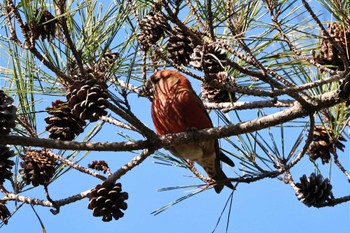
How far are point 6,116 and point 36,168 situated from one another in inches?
18.1

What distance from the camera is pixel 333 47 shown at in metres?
1.64

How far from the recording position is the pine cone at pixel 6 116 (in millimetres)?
1481

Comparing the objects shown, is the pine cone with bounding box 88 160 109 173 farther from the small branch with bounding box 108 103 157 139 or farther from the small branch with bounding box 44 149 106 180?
the small branch with bounding box 108 103 157 139

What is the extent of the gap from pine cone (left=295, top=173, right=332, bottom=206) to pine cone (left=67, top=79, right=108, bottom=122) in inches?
29.8

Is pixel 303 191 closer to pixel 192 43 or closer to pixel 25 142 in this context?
pixel 192 43

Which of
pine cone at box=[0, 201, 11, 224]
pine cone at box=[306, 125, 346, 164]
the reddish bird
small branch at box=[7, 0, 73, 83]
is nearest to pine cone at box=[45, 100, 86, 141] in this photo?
small branch at box=[7, 0, 73, 83]

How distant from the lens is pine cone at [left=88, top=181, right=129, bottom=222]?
70.1 inches

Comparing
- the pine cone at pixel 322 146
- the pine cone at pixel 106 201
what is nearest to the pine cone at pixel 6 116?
the pine cone at pixel 106 201

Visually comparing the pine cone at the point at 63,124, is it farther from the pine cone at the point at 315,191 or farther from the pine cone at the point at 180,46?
the pine cone at the point at 315,191

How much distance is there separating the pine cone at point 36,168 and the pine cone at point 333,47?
889 mm

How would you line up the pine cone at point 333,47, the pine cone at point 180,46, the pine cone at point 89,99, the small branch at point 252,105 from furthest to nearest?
the small branch at point 252,105, the pine cone at point 180,46, the pine cone at point 333,47, the pine cone at point 89,99

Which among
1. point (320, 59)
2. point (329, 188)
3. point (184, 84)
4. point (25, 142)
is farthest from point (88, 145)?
point (184, 84)

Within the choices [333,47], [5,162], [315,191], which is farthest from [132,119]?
[315,191]

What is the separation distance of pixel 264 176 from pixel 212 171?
618mm
